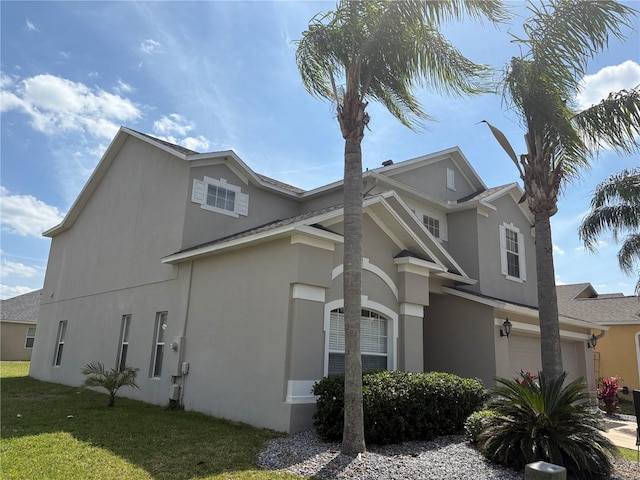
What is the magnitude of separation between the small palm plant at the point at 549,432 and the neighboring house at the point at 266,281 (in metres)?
3.55

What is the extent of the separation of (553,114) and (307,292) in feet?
20.4

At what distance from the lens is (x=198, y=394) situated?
Answer: 11312 millimetres

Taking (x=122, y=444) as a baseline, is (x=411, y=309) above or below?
above

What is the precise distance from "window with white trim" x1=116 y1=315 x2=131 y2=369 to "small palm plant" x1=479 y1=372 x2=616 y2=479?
37.2 ft

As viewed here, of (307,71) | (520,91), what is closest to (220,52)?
(307,71)

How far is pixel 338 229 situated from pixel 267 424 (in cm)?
441

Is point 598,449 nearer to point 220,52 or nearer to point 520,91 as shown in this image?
point 520,91

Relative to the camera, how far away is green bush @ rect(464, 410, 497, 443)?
27.3 feet

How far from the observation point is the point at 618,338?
74.8ft

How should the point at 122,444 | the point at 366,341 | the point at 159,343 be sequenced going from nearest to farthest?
1. the point at 122,444
2. the point at 366,341
3. the point at 159,343

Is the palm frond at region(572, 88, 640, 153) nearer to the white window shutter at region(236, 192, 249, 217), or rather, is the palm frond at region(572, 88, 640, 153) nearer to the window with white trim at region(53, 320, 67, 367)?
the white window shutter at region(236, 192, 249, 217)

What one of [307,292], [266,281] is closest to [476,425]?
[307,292]

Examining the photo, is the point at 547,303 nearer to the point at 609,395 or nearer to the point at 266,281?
the point at 266,281

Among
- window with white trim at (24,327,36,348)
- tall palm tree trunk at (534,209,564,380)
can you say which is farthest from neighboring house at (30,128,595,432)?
window with white trim at (24,327,36,348)
